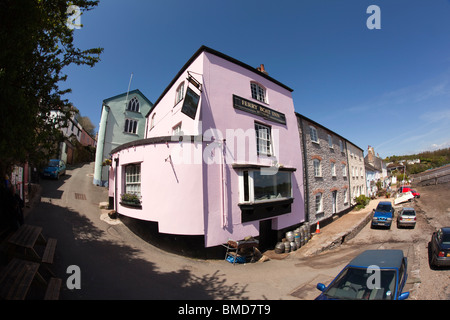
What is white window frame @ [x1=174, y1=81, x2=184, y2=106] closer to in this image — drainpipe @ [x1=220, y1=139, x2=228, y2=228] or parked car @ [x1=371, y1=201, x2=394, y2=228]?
drainpipe @ [x1=220, y1=139, x2=228, y2=228]

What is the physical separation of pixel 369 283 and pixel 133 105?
23.9 metres

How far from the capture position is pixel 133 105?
21594mm

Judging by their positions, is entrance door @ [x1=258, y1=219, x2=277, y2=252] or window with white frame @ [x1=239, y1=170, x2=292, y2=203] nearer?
window with white frame @ [x1=239, y1=170, x2=292, y2=203]

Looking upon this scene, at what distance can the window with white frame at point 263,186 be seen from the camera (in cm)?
973

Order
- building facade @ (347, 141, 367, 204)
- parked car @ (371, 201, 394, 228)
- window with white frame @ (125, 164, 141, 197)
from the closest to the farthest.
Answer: window with white frame @ (125, 164, 141, 197), parked car @ (371, 201, 394, 228), building facade @ (347, 141, 367, 204)

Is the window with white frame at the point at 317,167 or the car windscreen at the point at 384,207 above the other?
the window with white frame at the point at 317,167

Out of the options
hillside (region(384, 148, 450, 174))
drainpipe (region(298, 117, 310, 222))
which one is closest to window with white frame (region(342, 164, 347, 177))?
drainpipe (region(298, 117, 310, 222))

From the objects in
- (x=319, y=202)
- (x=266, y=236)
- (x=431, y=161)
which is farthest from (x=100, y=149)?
(x=431, y=161)

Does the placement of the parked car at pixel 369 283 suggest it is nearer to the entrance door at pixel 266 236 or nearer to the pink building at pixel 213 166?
the pink building at pixel 213 166

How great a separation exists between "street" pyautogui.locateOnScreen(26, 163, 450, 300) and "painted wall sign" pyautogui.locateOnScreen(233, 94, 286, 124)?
8095 mm

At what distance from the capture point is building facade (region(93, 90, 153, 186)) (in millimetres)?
18953

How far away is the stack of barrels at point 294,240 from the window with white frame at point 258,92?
871 cm

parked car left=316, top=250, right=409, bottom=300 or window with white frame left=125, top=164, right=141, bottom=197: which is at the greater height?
window with white frame left=125, top=164, right=141, bottom=197

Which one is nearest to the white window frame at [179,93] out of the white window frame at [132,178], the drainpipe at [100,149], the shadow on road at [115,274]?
the white window frame at [132,178]
